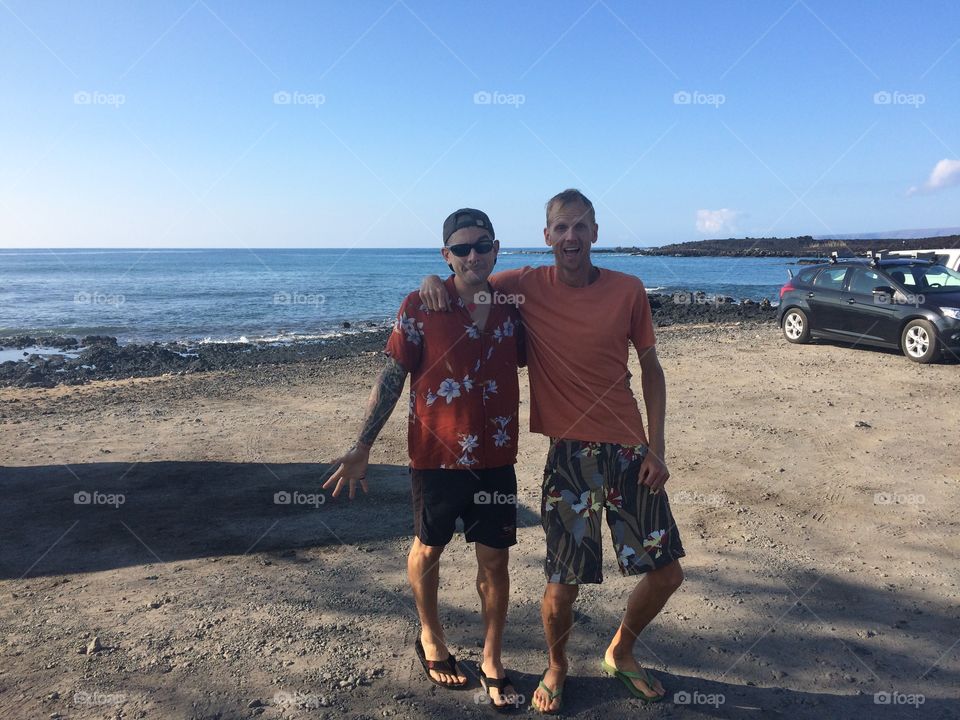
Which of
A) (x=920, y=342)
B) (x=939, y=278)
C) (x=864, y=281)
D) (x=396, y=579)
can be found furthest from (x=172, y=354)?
(x=939, y=278)

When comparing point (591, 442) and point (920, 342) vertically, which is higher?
point (591, 442)

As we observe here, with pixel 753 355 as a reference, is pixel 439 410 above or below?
above

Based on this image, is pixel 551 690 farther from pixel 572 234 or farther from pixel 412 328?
pixel 572 234

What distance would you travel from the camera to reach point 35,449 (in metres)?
7.61

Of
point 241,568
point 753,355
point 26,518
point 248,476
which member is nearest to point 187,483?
point 248,476

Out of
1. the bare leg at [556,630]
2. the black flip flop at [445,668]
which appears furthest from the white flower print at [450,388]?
the black flip flop at [445,668]

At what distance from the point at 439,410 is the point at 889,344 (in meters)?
11.7

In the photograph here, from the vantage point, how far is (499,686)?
10.3ft

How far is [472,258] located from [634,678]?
79.4 inches

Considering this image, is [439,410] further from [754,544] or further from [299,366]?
[299,366]

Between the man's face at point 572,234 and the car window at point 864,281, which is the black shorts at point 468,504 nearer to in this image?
the man's face at point 572,234

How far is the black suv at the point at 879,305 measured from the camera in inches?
452

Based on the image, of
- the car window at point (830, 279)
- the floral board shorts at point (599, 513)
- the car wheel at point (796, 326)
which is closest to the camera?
the floral board shorts at point (599, 513)

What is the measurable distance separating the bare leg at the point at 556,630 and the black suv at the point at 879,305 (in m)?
10.8
